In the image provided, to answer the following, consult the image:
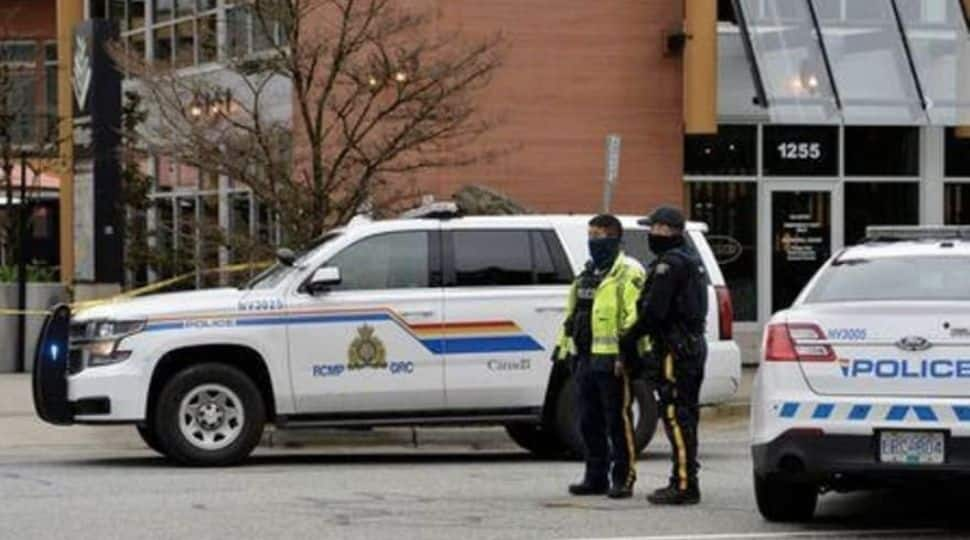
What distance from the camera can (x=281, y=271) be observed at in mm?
13117

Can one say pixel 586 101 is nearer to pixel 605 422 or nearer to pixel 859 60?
pixel 859 60

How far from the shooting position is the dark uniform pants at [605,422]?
10750 millimetres

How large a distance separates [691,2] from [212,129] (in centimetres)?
727

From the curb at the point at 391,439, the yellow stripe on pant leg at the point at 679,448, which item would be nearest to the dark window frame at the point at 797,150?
the curb at the point at 391,439

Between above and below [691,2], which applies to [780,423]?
below

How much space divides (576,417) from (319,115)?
4975 mm

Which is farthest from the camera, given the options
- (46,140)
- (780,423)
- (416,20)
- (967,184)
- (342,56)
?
(46,140)

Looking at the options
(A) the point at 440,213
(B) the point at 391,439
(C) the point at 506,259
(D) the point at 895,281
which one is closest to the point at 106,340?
(A) the point at 440,213

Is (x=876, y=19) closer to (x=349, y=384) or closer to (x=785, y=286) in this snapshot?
(x=785, y=286)

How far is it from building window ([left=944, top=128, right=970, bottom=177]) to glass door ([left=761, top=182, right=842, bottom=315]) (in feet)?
5.58

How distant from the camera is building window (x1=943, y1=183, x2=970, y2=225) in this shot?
23406 mm

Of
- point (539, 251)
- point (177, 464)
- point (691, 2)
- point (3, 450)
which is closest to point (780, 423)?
point (539, 251)

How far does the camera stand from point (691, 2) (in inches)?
855

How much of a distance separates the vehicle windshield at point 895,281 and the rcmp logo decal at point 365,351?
428 centimetres
